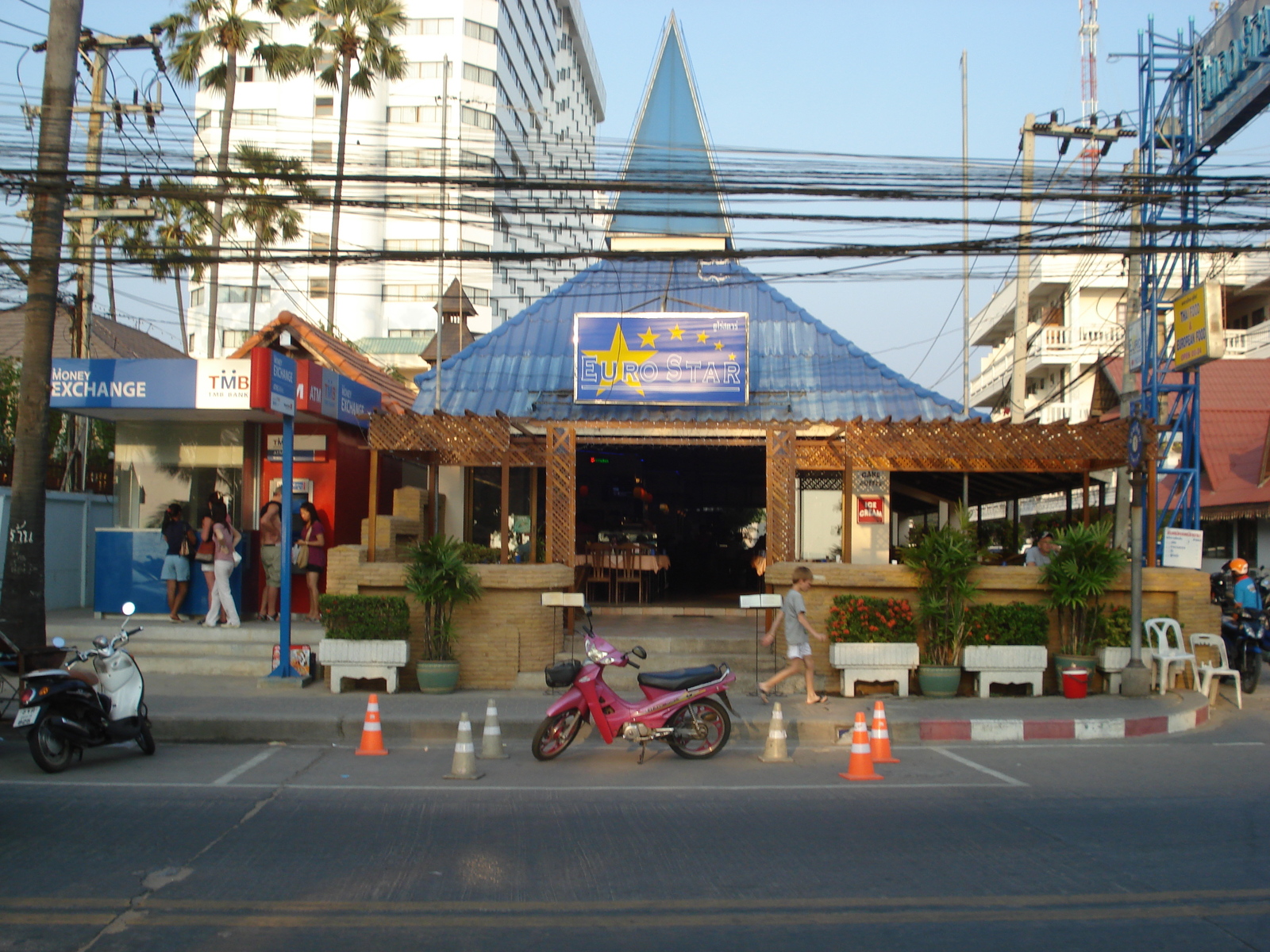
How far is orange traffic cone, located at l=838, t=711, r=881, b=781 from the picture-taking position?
868 cm

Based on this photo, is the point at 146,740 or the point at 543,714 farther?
the point at 543,714

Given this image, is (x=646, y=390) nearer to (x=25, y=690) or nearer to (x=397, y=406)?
(x=397, y=406)

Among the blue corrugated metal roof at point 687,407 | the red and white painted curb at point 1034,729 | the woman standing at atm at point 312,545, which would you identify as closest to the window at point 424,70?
the blue corrugated metal roof at point 687,407

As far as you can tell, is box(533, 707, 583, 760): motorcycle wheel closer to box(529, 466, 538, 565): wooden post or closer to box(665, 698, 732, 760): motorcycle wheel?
box(665, 698, 732, 760): motorcycle wheel

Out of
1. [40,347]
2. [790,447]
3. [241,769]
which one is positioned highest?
[40,347]

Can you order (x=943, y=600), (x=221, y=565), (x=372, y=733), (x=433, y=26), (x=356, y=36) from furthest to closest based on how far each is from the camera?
(x=433, y=26) → (x=356, y=36) → (x=221, y=565) → (x=943, y=600) → (x=372, y=733)

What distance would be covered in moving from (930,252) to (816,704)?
576cm

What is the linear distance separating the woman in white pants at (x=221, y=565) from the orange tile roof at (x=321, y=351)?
333cm

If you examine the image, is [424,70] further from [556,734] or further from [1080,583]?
[556,734]

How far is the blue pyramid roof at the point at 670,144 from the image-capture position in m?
20.5

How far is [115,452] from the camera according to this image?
16.3 meters

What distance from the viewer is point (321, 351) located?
59.4 feet

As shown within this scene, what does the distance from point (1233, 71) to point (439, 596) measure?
1448 cm

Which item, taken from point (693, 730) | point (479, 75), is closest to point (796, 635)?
point (693, 730)
